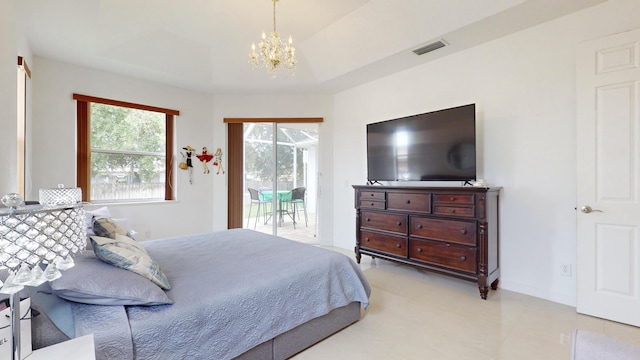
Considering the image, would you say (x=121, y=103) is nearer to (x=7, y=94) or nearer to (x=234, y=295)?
(x=7, y=94)

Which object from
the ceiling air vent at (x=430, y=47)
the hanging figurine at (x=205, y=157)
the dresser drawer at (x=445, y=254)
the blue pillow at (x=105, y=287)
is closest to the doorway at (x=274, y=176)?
the hanging figurine at (x=205, y=157)

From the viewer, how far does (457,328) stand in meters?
2.17

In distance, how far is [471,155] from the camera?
284cm

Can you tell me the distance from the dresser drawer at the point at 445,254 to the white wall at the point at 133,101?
11.2 feet

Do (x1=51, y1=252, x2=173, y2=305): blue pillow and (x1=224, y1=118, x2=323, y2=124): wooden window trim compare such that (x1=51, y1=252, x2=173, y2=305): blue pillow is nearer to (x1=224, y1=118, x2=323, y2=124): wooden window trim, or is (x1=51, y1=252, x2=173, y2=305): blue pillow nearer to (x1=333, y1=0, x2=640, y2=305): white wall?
(x1=333, y1=0, x2=640, y2=305): white wall

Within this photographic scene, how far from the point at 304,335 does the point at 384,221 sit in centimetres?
191

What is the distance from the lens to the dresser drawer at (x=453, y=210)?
273cm

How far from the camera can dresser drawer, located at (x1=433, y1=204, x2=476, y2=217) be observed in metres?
2.73

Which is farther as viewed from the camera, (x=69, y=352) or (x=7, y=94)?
(x=7, y=94)

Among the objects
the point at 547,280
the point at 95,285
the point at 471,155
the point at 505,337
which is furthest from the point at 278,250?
the point at 547,280

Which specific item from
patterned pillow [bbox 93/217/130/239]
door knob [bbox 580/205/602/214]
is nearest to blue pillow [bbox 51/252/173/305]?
patterned pillow [bbox 93/217/130/239]

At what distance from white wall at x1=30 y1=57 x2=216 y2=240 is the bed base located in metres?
3.40

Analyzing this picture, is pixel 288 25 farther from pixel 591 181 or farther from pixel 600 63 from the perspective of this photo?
pixel 591 181

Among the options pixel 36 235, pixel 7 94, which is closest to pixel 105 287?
pixel 36 235
